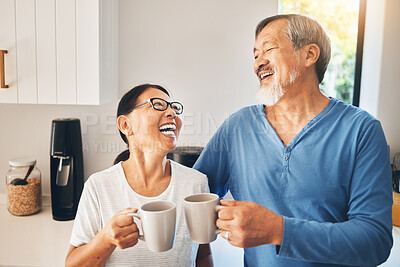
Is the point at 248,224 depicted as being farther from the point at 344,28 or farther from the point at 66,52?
the point at 344,28

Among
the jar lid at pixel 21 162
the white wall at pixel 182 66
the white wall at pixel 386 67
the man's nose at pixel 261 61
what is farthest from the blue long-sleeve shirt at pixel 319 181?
the jar lid at pixel 21 162

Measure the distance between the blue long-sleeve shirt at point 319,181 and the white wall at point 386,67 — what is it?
36.4 inches

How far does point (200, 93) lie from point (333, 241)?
3.92ft

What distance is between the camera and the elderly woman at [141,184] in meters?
1.13

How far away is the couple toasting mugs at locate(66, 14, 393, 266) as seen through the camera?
0.99 m


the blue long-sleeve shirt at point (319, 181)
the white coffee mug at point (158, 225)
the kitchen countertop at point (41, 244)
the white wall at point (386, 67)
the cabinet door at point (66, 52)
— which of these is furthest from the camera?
the white wall at point (386, 67)

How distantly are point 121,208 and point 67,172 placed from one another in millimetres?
838

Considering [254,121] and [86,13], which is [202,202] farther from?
[86,13]

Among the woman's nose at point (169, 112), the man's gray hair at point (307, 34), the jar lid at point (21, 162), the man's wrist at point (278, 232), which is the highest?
the man's gray hair at point (307, 34)

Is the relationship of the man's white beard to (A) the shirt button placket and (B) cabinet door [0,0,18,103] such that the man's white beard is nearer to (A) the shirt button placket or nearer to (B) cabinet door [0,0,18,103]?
(A) the shirt button placket

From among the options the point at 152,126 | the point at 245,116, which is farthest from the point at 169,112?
the point at 245,116

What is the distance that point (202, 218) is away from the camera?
928 mm

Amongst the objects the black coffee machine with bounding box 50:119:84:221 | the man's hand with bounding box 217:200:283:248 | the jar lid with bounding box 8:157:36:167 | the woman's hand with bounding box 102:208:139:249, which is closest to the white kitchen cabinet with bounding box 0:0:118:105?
the black coffee machine with bounding box 50:119:84:221

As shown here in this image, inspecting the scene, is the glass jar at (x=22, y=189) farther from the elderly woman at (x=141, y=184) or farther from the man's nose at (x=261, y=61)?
the man's nose at (x=261, y=61)
